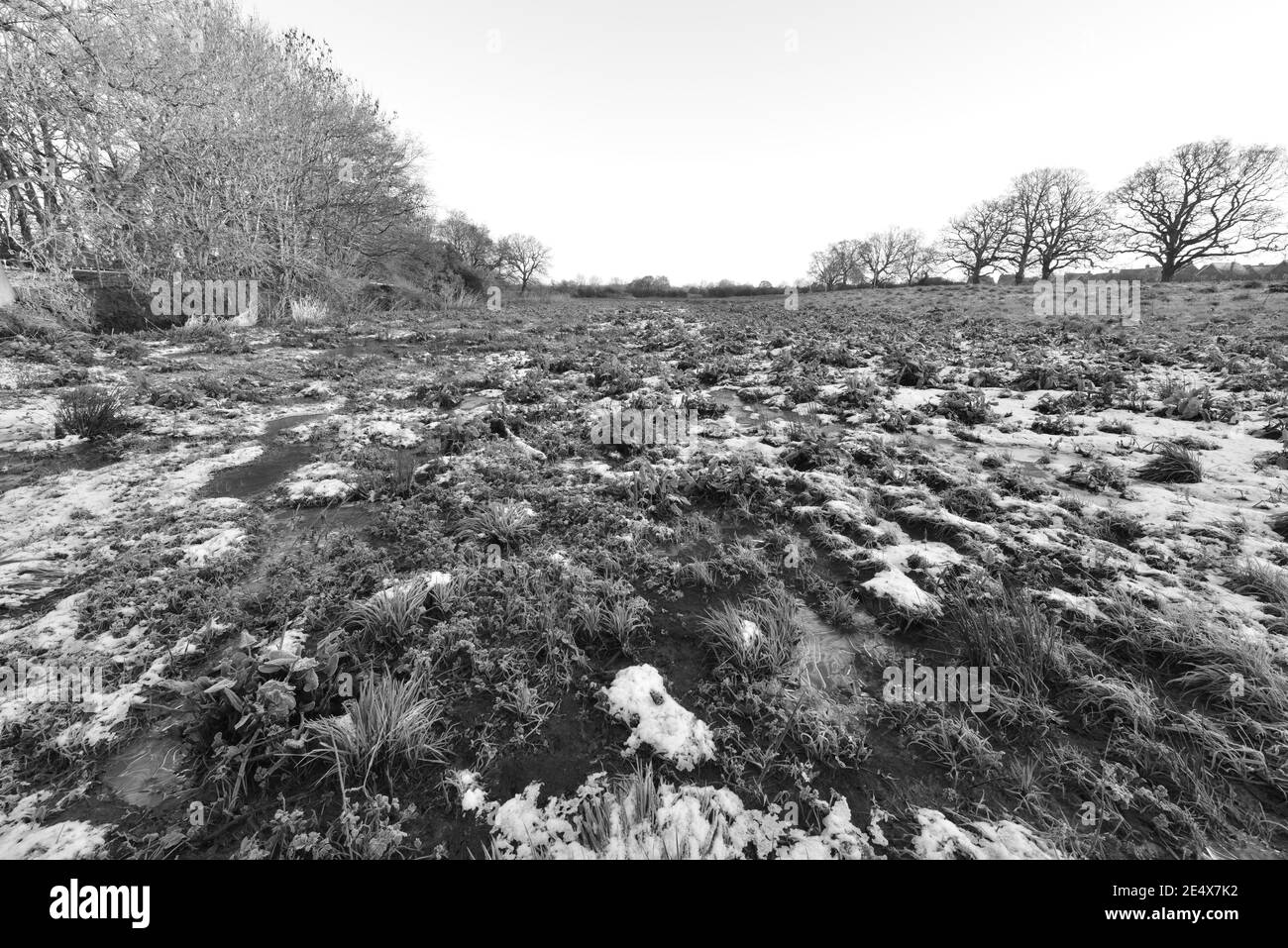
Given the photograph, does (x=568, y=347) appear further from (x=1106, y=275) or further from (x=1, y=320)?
(x=1106, y=275)

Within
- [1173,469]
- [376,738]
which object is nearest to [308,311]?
[376,738]

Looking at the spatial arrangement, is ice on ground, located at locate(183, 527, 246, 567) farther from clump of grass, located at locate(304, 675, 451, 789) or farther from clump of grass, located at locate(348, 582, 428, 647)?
clump of grass, located at locate(304, 675, 451, 789)

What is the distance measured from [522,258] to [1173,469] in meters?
66.9

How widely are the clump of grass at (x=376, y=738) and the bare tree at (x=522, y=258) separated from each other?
2441 inches

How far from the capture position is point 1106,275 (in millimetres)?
36438

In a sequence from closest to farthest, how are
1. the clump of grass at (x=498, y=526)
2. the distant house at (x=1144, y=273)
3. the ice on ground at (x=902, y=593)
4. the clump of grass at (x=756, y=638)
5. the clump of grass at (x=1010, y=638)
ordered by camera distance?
the clump of grass at (x=1010, y=638) → the clump of grass at (x=756, y=638) → the ice on ground at (x=902, y=593) → the clump of grass at (x=498, y=526) → the distant house at (x=1144, y=273)

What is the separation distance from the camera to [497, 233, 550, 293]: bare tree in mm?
58844

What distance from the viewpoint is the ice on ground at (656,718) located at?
2.27 metres

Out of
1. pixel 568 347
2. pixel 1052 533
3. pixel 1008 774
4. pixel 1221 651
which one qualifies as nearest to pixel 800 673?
pixel 1008 774

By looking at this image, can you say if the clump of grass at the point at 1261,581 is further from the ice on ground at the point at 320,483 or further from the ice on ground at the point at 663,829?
the ice on ground at the point at 320,483

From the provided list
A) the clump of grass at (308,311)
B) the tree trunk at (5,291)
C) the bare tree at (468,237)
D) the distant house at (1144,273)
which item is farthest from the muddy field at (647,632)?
the bare tree at (468,237)

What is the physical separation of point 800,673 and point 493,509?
2.90 m

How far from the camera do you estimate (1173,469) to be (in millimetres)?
4641

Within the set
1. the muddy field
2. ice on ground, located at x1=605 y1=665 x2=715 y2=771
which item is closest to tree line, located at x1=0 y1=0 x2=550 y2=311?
the muddy field
